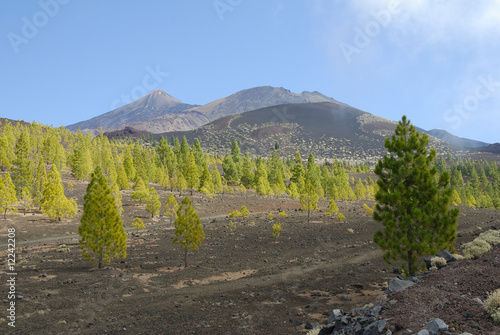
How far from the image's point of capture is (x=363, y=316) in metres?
10.0

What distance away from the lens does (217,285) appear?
20.1m

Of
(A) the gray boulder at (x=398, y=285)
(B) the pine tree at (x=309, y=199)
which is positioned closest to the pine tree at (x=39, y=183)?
(B) the pine tree at (x=309, y=199)

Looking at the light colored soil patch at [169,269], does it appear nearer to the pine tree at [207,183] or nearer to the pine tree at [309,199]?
the pine tree at [309,199]

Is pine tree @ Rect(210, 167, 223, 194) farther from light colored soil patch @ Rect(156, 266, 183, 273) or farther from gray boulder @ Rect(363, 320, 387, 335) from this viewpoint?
gray boulder @ Rect(363, 320, 387, 335)

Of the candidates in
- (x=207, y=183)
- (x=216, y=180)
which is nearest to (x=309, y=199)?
(x=207, y=183)

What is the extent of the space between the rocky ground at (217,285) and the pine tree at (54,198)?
7.40 meters

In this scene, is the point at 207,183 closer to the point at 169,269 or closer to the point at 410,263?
the point at 169,269

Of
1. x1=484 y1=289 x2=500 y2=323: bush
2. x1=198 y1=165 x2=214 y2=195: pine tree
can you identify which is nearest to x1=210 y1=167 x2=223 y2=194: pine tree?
x1=198 y1=165 x2=214 y2=195: pine tree

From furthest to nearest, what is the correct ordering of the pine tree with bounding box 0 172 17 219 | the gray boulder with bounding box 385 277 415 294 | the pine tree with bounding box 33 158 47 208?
the pine tree with bounding box 33 158 47 208, the pine tree with bounding box 0 172 17 219, the gray boulder with bounding box 385 277 415 294

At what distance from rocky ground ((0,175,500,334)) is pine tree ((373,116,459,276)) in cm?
206

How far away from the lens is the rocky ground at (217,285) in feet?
42.7

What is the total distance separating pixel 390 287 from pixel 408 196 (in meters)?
5.56

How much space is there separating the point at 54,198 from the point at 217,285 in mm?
35472

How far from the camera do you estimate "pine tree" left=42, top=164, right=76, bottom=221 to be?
43688 mm
